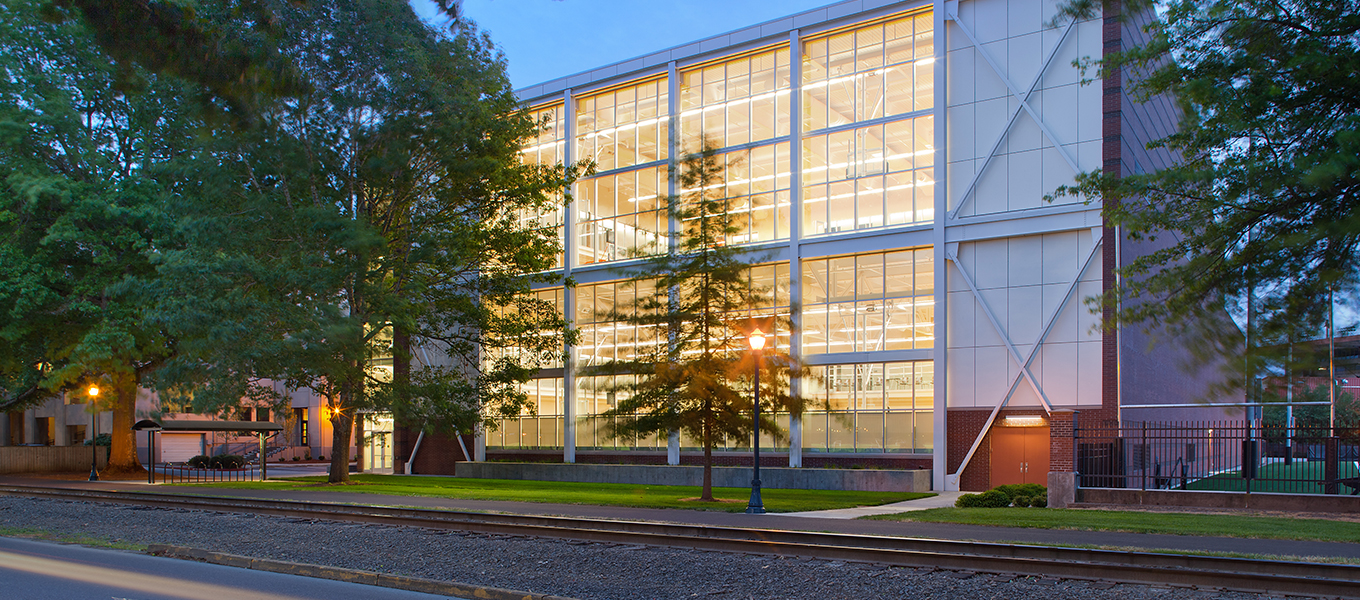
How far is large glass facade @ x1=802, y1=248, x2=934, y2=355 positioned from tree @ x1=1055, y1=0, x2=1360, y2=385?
22032 mm

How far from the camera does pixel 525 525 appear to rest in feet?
56.8

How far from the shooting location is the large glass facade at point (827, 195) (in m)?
34.2

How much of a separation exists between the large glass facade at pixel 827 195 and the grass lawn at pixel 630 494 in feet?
8.30

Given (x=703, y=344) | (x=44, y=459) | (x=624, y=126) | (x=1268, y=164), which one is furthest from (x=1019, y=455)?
(x=44, y=459)

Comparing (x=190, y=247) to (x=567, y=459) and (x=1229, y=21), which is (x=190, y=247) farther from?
(x=1229, y=21)

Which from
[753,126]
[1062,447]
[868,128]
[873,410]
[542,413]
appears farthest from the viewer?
[542,413]

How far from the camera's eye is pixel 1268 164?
33.8 ft

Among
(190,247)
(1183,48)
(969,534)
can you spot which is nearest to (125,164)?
(190,247)

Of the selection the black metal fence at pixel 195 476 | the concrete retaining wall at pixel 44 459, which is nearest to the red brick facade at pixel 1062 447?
the black metal fence at pixel 195 476

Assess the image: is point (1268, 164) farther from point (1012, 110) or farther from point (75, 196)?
point (75, 196)

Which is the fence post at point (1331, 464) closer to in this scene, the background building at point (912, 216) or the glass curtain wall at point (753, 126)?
the background building at point (912, 216)

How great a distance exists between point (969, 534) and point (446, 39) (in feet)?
82.2

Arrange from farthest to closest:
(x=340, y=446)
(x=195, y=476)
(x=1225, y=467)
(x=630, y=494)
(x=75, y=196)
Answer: (x=195, y=476) → (x=340, y=446) → (x=75, y=196) → (x=630, y=494) → (x=1225, y=467)

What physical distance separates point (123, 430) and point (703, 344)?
30.0 metres
